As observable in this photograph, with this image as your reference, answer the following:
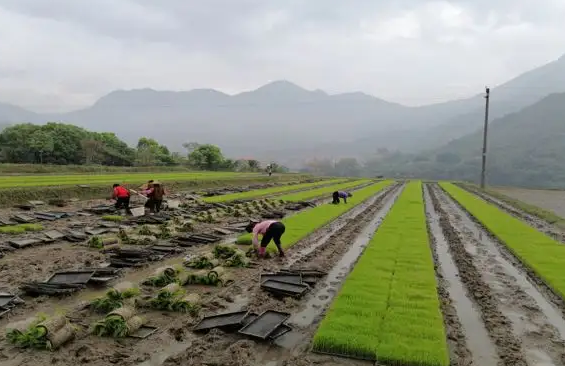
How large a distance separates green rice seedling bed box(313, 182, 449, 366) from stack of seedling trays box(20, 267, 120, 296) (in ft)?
15.4

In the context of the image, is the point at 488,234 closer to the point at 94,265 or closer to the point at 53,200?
the point at 94,265

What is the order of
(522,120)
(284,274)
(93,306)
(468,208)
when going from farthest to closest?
1. (522,120)
2. (468,208)
3. (284,274)
4. (93,306)

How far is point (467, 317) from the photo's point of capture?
7.78m

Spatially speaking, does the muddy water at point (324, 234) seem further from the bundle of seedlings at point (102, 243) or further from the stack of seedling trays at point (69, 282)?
the bundle of seedlings at point (102, 243)

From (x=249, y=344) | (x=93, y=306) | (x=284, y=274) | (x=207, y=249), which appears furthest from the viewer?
(x=207, y=249)

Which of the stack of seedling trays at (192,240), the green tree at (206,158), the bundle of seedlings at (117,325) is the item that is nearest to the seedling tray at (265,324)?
the bundle of seedlings at (117,325)

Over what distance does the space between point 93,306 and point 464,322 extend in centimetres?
625

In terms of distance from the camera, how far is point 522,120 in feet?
429

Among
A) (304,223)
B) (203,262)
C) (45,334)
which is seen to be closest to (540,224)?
(304,223)

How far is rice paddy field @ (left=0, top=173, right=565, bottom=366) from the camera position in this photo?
19.9ft

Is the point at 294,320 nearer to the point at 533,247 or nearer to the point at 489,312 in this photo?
the point at 489,312

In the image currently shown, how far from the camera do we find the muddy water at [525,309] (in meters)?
6.48

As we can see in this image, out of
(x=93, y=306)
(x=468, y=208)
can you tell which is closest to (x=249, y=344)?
(x=93, y=306)

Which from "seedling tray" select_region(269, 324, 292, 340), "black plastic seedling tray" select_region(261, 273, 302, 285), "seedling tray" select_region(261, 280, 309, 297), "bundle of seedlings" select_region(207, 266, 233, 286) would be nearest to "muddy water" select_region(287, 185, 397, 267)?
"black plastic seedling tray" select_region(261, 273, 302, 285)
